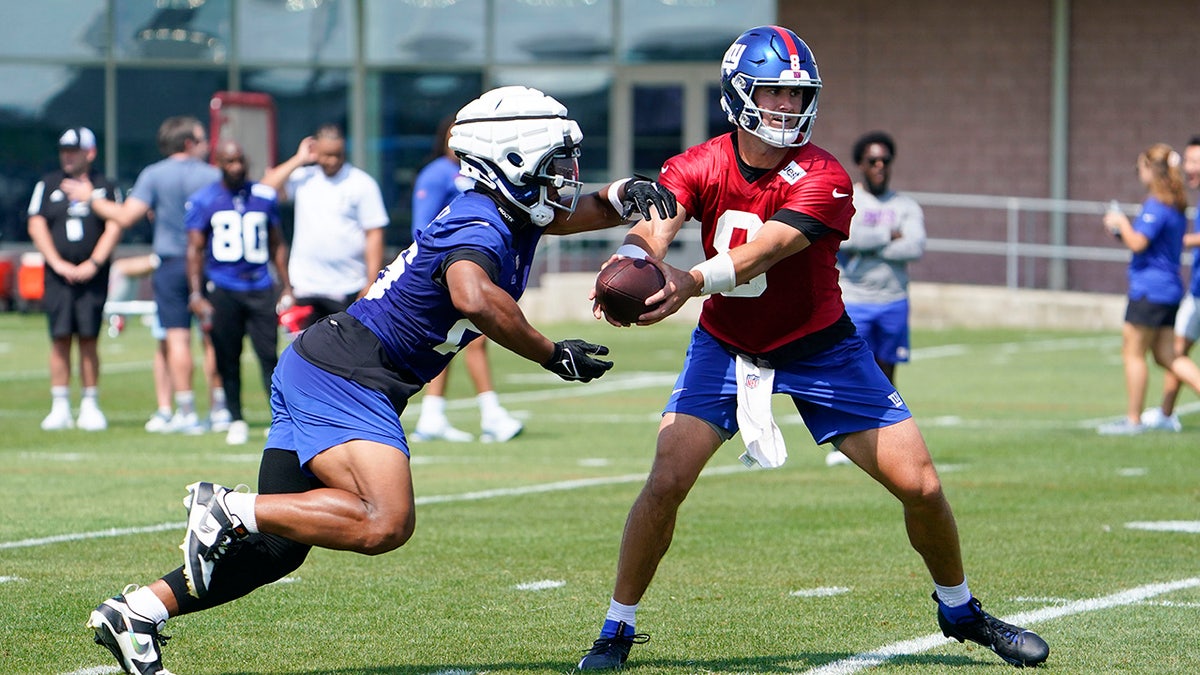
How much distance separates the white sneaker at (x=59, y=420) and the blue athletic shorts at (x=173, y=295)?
995 mm

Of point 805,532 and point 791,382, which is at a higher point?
point 791,382

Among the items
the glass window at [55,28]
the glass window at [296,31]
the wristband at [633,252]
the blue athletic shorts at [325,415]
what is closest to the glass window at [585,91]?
the glass window at [296,31]

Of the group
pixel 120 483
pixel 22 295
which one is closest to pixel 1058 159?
pixel 22 295

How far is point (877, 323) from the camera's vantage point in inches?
462

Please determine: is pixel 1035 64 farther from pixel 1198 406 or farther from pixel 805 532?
pixel 805 532

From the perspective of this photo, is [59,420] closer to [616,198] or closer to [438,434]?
[438,434]

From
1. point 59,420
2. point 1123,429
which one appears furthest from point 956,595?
point 59,420

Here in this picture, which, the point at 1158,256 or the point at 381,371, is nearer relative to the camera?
the point at 381,371

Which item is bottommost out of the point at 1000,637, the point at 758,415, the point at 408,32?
the point at 1000,637

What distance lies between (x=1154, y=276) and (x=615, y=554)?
6472mm

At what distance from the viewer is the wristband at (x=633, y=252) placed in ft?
18.9

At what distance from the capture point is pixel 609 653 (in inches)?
239

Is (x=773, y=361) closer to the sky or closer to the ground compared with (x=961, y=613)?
closer to the sky

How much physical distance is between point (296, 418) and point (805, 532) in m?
3.86
